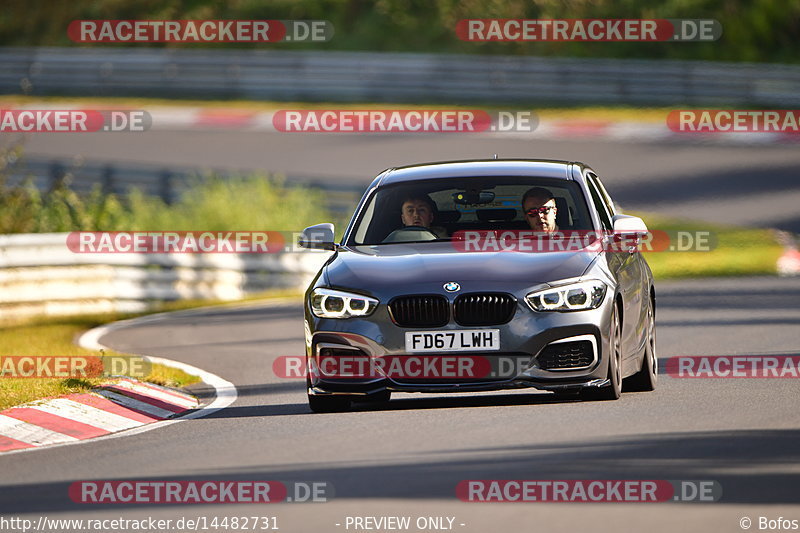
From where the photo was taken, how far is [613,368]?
34.4 ft

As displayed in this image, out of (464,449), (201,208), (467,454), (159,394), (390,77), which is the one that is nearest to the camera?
(467,454)

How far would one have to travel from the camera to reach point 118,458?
948 centimetres

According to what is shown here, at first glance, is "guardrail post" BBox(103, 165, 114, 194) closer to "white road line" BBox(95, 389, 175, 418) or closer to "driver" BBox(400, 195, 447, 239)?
"white road line" BBox(95, 389, 175, 418)

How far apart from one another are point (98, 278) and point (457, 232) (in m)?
11.4

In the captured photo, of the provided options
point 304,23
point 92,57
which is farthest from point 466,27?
point 92,57

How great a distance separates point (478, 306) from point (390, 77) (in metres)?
32.0

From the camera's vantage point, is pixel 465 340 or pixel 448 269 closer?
pixel 465 340

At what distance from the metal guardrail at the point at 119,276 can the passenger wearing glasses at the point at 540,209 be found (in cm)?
1051

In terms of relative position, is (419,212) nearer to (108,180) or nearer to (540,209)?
(540,209)

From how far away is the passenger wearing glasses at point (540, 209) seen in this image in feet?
37.1

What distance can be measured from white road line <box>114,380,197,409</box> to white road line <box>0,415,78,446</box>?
5.14 ft

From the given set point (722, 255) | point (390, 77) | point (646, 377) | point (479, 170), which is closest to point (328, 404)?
point (479, 170)

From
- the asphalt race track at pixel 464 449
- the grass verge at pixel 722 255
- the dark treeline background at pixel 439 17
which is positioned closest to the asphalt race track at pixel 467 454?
the asphalt race track at pixel 464 449

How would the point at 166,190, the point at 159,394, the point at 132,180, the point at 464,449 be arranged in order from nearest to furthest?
the point at 464,449 → the point at 159,394 → the point at 166,190 → the point at 132,180
